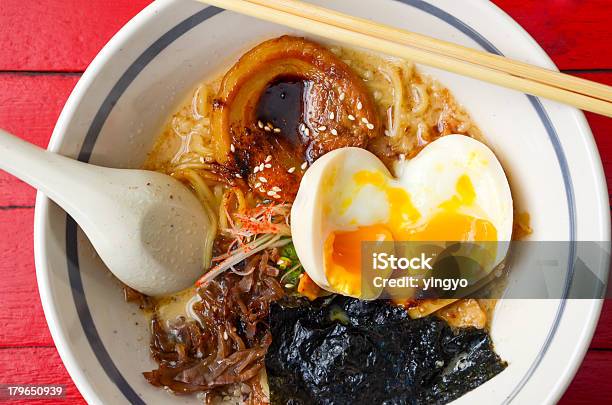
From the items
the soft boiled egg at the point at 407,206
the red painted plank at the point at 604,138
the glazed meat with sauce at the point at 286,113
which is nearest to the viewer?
the soft boiled egg at the point at 407,206

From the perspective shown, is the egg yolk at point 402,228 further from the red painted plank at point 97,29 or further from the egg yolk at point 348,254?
the red painted plank at point 97,29

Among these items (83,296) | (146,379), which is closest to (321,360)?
(146,379)

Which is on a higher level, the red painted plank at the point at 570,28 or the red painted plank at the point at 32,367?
the red painted plank at the point at 570,28

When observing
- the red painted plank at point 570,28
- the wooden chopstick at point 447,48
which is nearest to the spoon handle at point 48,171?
the wooden chopstick at point 447,48

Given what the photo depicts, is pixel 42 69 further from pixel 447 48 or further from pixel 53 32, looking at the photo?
pixel 447 48

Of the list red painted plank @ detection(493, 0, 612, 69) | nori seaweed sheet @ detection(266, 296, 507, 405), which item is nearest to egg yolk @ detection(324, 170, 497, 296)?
nori seaweed sheet @ detection(266, 296, 507, 405)

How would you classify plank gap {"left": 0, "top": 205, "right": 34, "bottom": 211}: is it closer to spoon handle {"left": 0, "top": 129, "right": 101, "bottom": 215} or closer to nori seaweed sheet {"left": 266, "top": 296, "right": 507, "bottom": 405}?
spoon handle {"left": 0, "top": 129, "right": 101, "bottom": 215}
